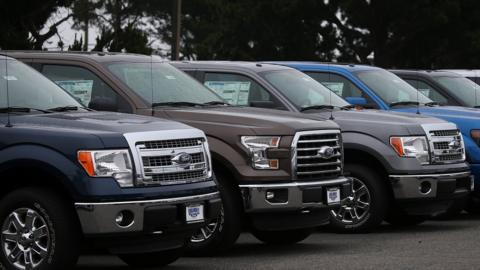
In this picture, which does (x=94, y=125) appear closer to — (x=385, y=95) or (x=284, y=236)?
(x=284, y=236)

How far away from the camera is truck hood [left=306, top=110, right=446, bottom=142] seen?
13.7m

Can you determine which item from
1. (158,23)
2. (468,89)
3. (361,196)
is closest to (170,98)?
(361,196)

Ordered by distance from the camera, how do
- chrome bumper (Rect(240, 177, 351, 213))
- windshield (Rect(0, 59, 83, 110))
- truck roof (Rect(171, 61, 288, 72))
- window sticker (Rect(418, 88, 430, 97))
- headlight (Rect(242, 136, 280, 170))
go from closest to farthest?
windshield (Rect(0, 59, 83, 110)) < chrome bumper (Rect(240, 177, 351, 213)) < headlight (Rect(242, 136, 280, 170)) < truck roof (Rect(171, 61, 288, 72)) < window sticker (Rect(418, 88, 430, 97))

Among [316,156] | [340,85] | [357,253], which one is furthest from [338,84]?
[357,253]

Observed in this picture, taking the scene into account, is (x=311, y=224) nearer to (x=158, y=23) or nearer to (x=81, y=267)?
(x=81, y=267)

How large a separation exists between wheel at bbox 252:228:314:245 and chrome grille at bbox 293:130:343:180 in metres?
0.85

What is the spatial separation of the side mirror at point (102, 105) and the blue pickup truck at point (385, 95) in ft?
15.7

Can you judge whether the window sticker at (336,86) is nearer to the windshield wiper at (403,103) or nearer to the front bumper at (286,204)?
the windshield wiper at (403,103)

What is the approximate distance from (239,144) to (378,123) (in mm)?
2661

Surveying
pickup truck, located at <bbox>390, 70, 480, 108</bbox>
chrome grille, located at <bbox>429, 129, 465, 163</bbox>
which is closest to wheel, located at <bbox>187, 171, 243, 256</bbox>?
chrome grille, located at <bbox>429, 129, 465, 163</bbox>

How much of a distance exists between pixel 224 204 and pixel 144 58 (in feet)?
6.82

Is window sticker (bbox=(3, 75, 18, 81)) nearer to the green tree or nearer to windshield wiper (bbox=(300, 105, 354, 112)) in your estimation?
windshield wiper (bbox=(300, 105, 354, 112))

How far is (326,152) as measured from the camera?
1206 centimetres

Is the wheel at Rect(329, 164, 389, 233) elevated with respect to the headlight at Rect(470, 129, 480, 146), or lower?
lower
